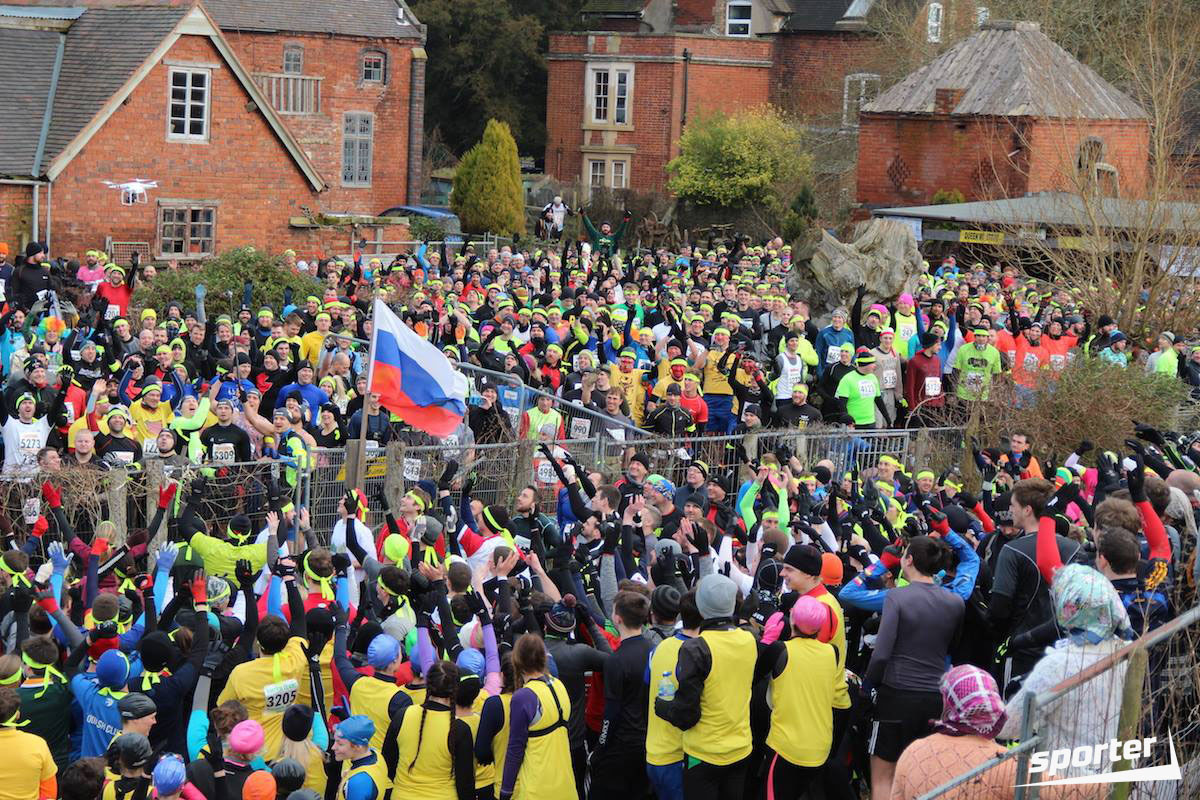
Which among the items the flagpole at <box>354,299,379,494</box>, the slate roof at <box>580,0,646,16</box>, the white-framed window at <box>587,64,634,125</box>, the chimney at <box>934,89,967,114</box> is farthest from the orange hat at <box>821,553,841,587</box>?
the slate roof at <box>580,0,646,16</box>

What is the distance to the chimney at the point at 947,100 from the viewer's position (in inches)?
1493

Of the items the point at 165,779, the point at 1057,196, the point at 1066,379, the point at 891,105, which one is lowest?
the point at 165,779

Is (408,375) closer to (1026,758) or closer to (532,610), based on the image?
(532,610)

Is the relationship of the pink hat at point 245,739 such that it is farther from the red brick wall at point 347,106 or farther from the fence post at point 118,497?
the red brick wall at point 347,106

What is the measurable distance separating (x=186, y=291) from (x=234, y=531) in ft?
42.8

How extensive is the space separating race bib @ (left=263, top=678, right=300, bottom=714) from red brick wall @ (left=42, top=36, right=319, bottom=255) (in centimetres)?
2414

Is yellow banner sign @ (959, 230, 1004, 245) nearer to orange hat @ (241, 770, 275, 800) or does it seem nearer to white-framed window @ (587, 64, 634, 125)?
orange hat @ (241, 770, 275, 800)

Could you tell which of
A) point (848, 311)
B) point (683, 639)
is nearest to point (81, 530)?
point (683, 639)

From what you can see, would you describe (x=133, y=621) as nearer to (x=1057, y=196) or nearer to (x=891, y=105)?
(x=1057, y=196)

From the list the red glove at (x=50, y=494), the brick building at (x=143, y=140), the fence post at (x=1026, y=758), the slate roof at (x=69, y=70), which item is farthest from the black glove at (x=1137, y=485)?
the slate roof at (x=69, y=70)

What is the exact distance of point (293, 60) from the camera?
146 ft

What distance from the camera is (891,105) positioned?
130 feet

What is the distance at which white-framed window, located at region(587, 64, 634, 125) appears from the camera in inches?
2062

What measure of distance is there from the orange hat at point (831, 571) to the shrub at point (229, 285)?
14395mm
